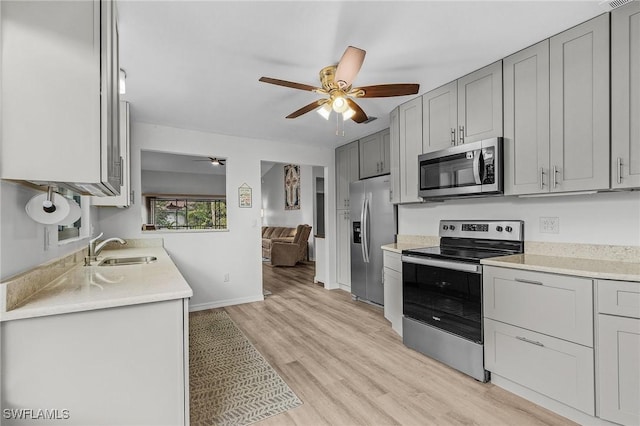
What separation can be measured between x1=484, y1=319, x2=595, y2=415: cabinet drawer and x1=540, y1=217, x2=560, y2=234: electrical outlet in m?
0.84

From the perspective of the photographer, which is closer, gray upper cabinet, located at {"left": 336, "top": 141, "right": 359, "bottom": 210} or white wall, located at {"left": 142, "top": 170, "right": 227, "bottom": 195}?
gray upper cabinet, located at {"left": 336, "top": 141, "right": 359, "bottom": 210}

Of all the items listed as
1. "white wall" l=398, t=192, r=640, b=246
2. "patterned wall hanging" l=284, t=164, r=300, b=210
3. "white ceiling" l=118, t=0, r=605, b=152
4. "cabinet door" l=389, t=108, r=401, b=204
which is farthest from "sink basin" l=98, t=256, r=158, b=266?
"patterned wall hanging" l=284, t=164, r=300, b=210

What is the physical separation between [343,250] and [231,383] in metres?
2.97

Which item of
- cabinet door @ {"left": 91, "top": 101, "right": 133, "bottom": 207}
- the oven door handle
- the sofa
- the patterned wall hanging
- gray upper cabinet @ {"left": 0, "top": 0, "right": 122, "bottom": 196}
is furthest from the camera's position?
the patterned wall hanging

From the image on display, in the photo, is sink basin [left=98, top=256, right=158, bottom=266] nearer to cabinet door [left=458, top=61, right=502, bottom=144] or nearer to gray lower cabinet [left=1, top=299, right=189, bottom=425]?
gray lower cabinet [left=1, top=299, right=189, bottom=425]

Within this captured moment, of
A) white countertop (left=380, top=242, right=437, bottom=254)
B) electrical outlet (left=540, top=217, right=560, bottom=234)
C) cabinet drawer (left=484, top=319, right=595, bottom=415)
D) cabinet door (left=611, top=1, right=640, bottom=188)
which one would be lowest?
cabinet drawer (left=484, top=319, right=595, bottom=415)

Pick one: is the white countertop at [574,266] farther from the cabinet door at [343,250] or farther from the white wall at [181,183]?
the white wall at [181,183]

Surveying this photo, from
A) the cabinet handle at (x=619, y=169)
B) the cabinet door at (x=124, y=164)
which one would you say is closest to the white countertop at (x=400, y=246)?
the cabinet handle at (x=619, y=169)

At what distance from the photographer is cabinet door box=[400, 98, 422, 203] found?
3.03m

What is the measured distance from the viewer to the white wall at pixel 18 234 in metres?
1.16

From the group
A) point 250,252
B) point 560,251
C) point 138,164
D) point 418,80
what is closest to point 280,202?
point 250,252

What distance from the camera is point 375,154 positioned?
4234mm

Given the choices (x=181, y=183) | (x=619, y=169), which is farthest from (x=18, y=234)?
(x=181, y=183)

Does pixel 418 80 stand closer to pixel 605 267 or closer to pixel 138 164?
pixel 605 267
